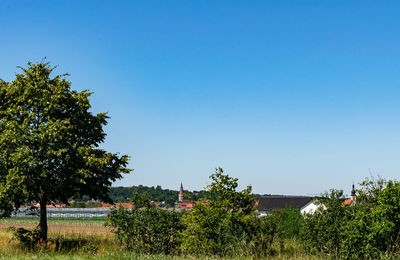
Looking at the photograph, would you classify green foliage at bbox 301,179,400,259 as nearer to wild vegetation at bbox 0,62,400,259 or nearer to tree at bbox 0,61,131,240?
wild vegetation at bbox 0,62,400,259

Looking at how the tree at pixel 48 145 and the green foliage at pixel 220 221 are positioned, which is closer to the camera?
the green foliage at pixel 220 221

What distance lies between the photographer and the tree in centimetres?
1862

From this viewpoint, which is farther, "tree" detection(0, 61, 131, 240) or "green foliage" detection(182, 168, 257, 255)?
"tree" detection(0, 61, 131, 240)

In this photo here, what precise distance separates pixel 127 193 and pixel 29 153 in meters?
177

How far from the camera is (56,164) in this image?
19.7 metres

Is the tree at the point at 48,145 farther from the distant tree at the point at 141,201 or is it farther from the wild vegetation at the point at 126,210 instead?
the distant tree at the point at 141,201

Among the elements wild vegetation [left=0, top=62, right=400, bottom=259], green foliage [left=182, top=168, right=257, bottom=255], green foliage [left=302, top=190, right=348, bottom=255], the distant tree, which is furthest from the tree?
green foliage [left=302, top=190, right=348, bottom=255]

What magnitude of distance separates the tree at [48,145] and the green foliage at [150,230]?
10.8 feet

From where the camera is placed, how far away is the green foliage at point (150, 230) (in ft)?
54.9

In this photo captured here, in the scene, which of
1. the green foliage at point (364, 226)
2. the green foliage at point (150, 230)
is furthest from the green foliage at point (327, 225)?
the green foliage at point (150, 230)

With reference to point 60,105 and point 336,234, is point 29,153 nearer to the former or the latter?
point 60,105

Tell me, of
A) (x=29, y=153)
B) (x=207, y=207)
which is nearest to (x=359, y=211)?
(x=207, y=207)

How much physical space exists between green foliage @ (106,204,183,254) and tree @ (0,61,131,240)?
10.8 feet

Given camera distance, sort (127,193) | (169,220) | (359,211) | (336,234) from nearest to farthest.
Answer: (359,211)
(336,234)
(169,220)
(127,193)
